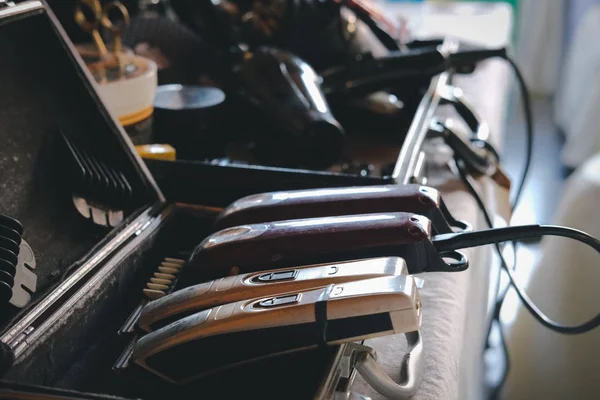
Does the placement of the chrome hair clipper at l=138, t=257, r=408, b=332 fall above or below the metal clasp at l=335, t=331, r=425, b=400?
above

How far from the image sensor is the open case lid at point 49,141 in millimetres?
492

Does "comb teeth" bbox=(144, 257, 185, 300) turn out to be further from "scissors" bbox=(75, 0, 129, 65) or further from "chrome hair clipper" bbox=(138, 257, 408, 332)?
"scissors" bbox=(75, 0, 129, 65)

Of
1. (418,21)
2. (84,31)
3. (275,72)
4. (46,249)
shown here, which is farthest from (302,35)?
(418,21)

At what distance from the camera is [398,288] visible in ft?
1.19

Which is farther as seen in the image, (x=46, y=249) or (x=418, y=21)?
(x=418, y=21)

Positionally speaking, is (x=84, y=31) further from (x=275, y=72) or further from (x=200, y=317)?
(x=200, y=317)

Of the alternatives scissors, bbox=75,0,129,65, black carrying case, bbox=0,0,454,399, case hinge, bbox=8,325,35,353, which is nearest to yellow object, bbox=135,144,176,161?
black carrying case, bbox=0,0,454,399

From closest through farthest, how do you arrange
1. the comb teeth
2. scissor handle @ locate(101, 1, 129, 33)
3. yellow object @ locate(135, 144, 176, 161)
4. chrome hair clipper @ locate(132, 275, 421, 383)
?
chrome hair clipper @ locate(132, 275, 421, 383) → the comb teeth → yellow object @ locate(135, 144, 176, 161) → scissor handle @ locate(101, 1, 129, 33)

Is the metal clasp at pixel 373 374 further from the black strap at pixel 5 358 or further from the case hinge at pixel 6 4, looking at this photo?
the case hinge at pixel 6 4

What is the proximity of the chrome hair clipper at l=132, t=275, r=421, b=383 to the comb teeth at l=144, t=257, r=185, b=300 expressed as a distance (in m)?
0.08

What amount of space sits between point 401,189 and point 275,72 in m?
0.29

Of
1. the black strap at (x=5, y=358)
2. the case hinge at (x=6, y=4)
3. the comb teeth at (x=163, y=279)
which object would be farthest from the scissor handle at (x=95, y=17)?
the black strap at (x=5, y=358)

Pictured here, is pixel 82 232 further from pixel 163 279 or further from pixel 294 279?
pixel 294 279

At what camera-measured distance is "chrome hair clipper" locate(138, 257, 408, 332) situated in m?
0.39
